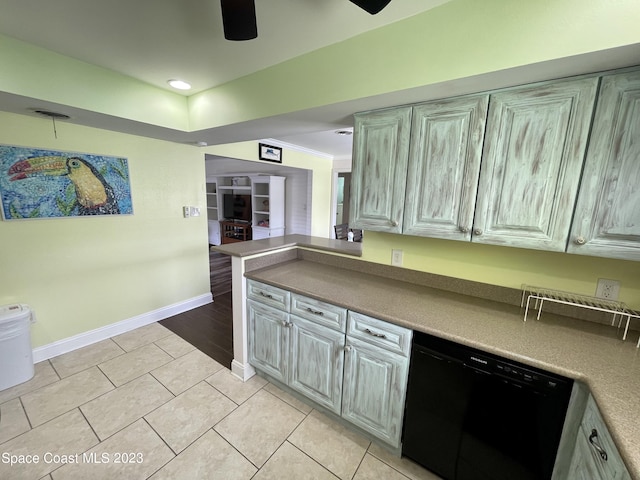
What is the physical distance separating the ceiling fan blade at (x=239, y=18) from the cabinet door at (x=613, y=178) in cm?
147

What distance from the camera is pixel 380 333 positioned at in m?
1.49

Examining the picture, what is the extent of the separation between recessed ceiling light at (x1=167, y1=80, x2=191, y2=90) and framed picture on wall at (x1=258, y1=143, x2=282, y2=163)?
1.72 metres

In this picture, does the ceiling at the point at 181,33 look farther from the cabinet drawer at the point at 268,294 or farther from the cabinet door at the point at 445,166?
the cabinet drawer at the point at 268,294

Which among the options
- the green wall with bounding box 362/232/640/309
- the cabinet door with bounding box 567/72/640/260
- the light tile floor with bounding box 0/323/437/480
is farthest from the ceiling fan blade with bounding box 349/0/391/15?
the light tile floor with bounding box 0/323/437/480

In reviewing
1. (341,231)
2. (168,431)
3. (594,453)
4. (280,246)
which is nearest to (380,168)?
(280,246)

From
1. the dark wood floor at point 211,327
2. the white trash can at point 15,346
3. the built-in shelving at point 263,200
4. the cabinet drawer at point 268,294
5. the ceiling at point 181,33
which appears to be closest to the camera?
the ceiling at point 181,33

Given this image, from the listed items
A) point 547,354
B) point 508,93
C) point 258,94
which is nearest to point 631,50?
point 508,93

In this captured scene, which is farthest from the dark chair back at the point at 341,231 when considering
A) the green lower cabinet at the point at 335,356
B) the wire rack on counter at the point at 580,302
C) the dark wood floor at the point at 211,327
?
the wire rack on counter at the point at 580,302

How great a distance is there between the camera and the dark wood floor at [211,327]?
2.63m

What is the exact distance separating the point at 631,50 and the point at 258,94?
6.16 ft

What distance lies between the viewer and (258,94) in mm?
1901

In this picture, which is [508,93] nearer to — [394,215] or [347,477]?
[394,215]

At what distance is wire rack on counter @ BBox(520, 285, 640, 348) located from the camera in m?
1.31

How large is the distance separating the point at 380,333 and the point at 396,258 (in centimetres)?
70
